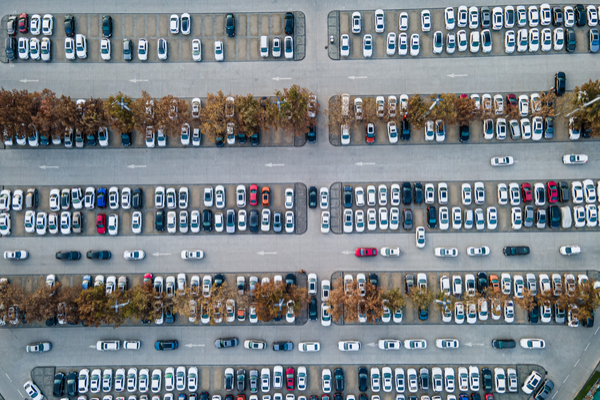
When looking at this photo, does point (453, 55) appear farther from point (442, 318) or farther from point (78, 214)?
point (78, 214)

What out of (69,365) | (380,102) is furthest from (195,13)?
(69,365)

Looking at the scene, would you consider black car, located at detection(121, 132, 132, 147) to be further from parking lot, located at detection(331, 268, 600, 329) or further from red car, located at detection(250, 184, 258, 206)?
parking lot, located at detection(331, 268, 600, 329)

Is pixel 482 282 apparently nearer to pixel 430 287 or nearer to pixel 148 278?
pixel 430 287

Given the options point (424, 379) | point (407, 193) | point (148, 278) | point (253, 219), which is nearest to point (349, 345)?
point (424, 379)

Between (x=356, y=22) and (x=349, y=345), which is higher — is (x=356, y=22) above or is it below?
above

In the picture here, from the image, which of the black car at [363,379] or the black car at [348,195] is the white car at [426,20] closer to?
the black car at [348,195]

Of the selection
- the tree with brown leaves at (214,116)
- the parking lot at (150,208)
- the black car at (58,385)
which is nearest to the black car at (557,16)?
the parking lot at (150,208)
